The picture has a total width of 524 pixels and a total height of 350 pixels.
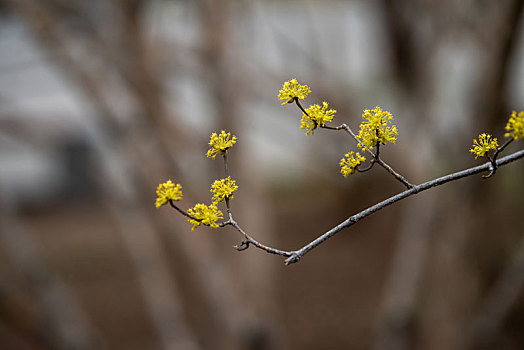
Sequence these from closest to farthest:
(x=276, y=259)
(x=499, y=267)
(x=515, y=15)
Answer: (x=515, y=15), (x=499, y=267), (x=276, y=259)

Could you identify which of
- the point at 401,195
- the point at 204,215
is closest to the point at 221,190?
the point at 204,215

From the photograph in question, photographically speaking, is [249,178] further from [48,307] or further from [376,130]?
[376,130]

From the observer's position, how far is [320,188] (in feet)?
16.7

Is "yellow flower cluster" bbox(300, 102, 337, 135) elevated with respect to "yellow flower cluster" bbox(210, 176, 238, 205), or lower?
elevated

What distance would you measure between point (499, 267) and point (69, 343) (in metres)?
1.43

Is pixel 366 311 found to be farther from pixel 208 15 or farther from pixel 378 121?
pixel 378 121

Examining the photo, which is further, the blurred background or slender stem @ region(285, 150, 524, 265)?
the blurred background

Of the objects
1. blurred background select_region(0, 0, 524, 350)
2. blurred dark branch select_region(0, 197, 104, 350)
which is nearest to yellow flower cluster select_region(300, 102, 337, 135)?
blurred background select_region(0, 0, 524, 350)

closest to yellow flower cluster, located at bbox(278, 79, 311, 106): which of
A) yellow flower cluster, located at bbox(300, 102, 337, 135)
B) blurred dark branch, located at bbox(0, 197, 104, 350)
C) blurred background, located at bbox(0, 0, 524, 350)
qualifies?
yellow flower cluster, located at bbox(300, 102, 337, 135)

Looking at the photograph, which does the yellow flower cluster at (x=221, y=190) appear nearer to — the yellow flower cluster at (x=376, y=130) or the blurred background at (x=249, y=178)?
the yellow flower cluster at (x=376, y=130)

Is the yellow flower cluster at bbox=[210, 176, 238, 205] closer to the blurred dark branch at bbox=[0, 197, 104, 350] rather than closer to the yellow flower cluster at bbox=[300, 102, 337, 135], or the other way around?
the yellow flower cluster at bbox=[300, 102, 337, 135]

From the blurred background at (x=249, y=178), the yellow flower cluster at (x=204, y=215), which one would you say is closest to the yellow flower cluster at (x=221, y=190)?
the yellow flower cluster at (x=204, y=215)

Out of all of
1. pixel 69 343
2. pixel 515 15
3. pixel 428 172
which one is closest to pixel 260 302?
pixel 69 343

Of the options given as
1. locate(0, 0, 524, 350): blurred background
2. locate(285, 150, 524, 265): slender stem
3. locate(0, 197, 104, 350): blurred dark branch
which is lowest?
locate(285, 150, 524, 265): slender stem
